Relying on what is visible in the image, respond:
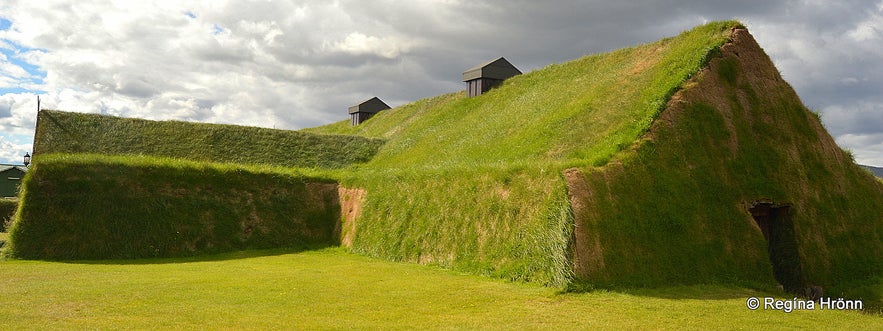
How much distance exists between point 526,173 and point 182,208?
1843 centimetres

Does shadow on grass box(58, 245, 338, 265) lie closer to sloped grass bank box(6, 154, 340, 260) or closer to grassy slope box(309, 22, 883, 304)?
sloped grass bank box(6, 154, 340, 260)

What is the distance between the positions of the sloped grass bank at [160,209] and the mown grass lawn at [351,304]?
598 cm

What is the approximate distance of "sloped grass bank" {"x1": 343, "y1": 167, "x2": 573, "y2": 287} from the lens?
2009cm

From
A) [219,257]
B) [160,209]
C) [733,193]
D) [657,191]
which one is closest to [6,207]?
[160,209]

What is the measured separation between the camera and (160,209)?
30.9 meters

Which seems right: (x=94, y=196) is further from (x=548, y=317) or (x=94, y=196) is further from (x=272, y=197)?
(x=548, y=317)

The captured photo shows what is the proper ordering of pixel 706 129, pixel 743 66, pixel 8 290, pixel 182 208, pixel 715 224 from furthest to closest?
1. pixel 182 208
2. pixel 743 66
3. pixel 706 129
4. pixel 715 224
5. pixel 8 290

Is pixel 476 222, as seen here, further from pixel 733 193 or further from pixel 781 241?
pixel 781 241

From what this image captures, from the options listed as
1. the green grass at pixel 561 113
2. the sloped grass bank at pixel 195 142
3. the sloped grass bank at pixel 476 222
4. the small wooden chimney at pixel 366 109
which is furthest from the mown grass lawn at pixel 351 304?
the small wooden chimney at pixel 366 109

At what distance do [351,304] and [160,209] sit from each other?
1847 cm

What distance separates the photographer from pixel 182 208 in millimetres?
31562

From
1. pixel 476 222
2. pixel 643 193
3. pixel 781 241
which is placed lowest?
pixel 781 241

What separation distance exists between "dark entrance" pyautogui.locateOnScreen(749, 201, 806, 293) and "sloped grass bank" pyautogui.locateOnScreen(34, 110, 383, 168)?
31170 millimetres

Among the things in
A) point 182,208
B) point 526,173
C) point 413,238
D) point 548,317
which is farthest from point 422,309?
point 182,208
